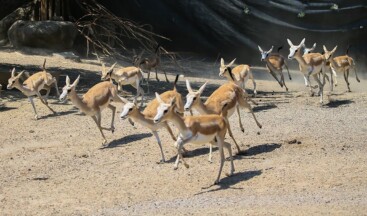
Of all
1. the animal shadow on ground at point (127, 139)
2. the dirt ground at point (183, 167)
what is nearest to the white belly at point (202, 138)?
the dirt ground at point (183, 167)

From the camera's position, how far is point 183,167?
9.17 m

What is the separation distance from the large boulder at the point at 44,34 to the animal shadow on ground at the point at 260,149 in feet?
32.0

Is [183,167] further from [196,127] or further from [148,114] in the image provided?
[148,114]

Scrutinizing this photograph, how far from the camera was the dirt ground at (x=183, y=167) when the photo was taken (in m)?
7.86

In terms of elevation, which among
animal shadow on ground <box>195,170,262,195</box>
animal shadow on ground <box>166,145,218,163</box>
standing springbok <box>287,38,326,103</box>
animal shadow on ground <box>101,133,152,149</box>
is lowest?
animal shadow on ground <box>101,133,152,149</box>

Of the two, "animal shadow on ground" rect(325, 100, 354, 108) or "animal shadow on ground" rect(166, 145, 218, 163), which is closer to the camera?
"animal shadow on ground" rect(166, 145, 218, 163)

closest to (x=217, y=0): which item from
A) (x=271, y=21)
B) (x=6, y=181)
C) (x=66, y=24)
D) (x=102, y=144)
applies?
(x=271, y=21)

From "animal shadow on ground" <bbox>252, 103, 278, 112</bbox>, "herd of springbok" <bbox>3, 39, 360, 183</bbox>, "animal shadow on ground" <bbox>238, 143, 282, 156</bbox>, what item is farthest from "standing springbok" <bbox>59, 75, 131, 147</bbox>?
"animal shadow on ground" <bbox>252, 103, 278, 112</bbox>

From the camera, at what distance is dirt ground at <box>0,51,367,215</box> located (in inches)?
310

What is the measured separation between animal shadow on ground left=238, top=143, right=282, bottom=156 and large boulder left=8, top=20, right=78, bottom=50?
9.74 m

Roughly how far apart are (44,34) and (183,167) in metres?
10.1

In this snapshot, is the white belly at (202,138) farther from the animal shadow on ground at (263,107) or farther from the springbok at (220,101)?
the animal shadow on ground at (263,107)

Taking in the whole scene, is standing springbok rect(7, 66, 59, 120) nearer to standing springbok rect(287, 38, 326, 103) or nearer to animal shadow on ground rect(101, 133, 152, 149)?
animal shadow on ground rect(101, 133, 152, 149)

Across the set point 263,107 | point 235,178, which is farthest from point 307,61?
point 235,178
